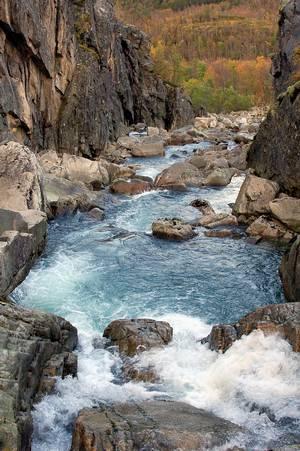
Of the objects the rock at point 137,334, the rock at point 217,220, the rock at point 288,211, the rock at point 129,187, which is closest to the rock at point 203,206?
the rock at point 217,220

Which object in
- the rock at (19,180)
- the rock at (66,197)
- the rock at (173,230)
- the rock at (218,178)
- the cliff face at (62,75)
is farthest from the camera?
the rock at (218,178)

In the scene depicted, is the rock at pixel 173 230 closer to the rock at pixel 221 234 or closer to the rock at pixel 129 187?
the rock at pixel 221 234

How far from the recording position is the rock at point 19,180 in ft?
64.4

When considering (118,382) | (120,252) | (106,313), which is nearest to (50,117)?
(120,252)

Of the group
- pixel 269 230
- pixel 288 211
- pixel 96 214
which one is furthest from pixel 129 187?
pixel 288 211

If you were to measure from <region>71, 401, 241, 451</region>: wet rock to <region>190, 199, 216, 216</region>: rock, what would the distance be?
14889 millimetres

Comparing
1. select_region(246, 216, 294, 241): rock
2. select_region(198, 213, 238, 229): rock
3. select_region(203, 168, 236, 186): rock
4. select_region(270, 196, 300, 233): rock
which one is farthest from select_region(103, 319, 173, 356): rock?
select_region(203, 168, 236, 186): rock

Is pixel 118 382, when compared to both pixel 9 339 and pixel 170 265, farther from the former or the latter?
pixel 170 265

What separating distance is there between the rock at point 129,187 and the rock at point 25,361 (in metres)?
16.4

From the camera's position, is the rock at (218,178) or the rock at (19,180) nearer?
the rock at (19,180)

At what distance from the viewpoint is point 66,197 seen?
80.7ft

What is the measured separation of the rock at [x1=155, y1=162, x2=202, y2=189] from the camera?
29.8 m

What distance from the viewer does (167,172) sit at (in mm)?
30719

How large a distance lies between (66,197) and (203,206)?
6603mm
